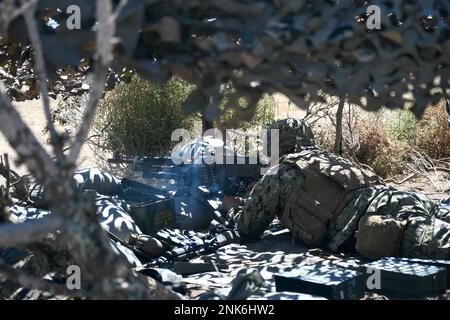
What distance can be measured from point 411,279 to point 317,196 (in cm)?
166

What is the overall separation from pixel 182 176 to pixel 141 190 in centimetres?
60

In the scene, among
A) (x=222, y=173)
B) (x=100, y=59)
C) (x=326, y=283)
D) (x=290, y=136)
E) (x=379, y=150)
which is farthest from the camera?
(x=379, y=150)

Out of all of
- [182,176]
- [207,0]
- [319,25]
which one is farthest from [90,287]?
[182,176]

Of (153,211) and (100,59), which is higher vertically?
(100,59)

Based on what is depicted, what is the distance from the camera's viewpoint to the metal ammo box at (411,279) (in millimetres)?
4551

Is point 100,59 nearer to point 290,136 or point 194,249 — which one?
point 194,249

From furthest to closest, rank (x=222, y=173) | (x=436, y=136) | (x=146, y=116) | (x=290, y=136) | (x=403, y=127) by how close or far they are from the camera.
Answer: (x=403, y=127), (x=146, y=116), (x=436, y=136), (x=222, y=173), (x=290, y=136)

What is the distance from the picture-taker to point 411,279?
15.0ft

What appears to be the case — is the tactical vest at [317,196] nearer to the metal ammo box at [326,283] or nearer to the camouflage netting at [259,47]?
the metal ammo box at [326,283]

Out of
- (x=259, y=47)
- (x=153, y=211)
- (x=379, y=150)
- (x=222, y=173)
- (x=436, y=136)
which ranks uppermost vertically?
(x=259, y=47)

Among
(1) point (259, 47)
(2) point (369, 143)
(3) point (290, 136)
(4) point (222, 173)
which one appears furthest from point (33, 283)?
(2) point (369, 143)

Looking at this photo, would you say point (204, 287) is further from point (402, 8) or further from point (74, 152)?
point (74, 152)

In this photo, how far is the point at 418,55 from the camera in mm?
3031

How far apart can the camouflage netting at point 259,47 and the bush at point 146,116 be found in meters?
9.16
